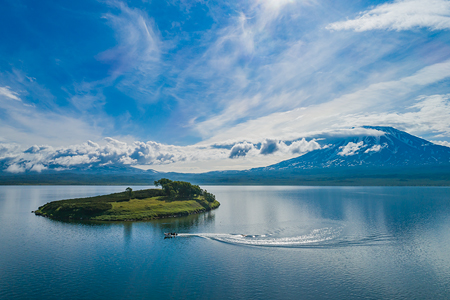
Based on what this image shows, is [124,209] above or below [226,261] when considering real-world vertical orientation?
above

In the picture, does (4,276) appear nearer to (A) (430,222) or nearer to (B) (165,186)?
(B) (165,186)

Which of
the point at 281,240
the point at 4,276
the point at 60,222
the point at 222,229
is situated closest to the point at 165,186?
the point at 60,222

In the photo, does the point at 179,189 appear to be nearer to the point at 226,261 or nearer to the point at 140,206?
the point at 140,206

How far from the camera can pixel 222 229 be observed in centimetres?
8631

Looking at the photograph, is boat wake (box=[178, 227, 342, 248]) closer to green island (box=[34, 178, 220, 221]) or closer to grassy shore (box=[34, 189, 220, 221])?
grassy shore (box=[34, 189, 220, 221])

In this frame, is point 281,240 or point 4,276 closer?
point 4,276

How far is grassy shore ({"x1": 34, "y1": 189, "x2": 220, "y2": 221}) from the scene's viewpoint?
339 feet

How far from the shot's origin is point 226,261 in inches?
2110

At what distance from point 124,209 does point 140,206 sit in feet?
24.0

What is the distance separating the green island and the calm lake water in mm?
14184

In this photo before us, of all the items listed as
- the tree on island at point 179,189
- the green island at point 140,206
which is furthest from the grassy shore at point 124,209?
the tree on island at point 179,189

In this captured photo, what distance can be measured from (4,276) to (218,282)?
38.0 meters

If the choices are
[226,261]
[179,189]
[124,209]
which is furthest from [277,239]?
[179,189]

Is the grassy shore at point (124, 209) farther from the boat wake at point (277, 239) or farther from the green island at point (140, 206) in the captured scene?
the boat wake at point (277, 239)
